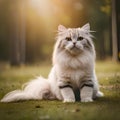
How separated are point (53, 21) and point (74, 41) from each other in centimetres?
1589

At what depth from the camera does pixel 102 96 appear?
7465 millimetres

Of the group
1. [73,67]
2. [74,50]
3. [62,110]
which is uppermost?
[74,50]

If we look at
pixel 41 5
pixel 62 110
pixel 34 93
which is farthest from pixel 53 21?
pixel 62 110

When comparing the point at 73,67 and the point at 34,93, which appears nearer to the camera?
the point at 73,67

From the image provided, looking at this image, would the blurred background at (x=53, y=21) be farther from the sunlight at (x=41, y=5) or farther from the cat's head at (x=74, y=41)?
the cat's head at (x=74, y=41)

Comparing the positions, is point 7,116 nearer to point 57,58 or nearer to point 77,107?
point 77,107

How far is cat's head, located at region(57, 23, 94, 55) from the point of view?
265 inches

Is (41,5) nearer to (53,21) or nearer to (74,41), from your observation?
(53,21)

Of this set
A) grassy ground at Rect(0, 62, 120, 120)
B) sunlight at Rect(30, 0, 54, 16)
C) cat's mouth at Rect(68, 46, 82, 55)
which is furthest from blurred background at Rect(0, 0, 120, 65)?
grassy ground at Rect(0, 62, 120, 120)

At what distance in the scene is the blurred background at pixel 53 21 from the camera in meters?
13.9

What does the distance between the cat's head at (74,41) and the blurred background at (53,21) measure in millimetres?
5074

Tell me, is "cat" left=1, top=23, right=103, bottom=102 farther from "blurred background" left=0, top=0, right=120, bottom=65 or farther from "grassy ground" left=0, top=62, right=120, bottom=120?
"blurred background" left=0, top=0, right=120, bottom=65

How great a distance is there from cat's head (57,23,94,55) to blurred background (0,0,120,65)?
16.6ft

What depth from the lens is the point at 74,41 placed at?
6699 mm
